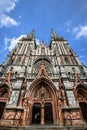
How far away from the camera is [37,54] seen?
966 inches

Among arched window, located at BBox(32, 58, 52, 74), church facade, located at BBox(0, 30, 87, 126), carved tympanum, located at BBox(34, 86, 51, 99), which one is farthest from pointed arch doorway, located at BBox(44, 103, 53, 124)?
arched window, located at BBox(32, 58, 52, 74)

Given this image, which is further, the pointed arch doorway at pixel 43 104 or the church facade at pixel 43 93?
the pointed arch doorway at pixel 43 104

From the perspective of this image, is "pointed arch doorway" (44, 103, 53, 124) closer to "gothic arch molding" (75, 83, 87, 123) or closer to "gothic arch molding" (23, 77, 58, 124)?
"gothic arch molding" (23, 77, 58, 124)

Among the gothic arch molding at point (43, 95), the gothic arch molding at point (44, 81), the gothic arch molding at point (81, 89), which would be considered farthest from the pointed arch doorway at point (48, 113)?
the gothic arch molding at point (81, 89)

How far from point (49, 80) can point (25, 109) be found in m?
5.05

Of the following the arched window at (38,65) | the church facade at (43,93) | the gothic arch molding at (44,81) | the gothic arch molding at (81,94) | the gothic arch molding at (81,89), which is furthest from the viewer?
the arched window at (38,65)

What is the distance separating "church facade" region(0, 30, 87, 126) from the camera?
12.5 meters

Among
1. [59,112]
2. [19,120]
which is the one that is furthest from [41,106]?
[19,120]

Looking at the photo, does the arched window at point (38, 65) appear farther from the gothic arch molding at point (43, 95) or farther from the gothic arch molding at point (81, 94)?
the gothic arch molding at point (81, 94)

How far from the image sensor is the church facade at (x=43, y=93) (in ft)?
41.0

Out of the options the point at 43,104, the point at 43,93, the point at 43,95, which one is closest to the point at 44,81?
the point at 43,93

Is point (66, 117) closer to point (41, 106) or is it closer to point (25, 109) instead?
point (41, 106)

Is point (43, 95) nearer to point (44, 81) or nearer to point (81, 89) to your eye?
point (44, 81)

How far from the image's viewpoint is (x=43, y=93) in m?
15.3
